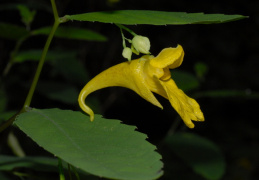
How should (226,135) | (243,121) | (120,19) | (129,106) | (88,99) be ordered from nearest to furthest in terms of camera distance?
1. (120,19)
2. (88,99)
3. (129,106)
4. (226,135)
5. (243,121)

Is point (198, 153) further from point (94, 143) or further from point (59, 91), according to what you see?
point (94, 143)

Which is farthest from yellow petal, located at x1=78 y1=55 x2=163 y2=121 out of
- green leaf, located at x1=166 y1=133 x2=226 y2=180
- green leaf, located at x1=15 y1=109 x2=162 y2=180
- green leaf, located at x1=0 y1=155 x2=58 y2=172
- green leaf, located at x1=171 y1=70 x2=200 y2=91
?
green leaf, located at x1=166 y1=133 x2=226 y2=180

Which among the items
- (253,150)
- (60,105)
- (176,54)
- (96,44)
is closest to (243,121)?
(253,150)

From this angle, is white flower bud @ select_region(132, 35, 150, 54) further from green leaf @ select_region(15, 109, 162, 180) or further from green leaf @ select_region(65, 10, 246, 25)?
green leaf @ select_region(15, 109, 162, 180)

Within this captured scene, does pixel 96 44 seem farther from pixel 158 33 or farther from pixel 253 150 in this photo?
pixel 253 150

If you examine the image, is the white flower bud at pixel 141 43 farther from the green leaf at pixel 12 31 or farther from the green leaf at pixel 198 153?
the green leaf at pixel 198 153

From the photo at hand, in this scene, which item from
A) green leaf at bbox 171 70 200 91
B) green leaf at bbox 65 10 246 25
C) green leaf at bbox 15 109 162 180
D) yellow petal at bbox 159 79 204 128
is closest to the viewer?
green leaf at bbox 15 109 162 180
